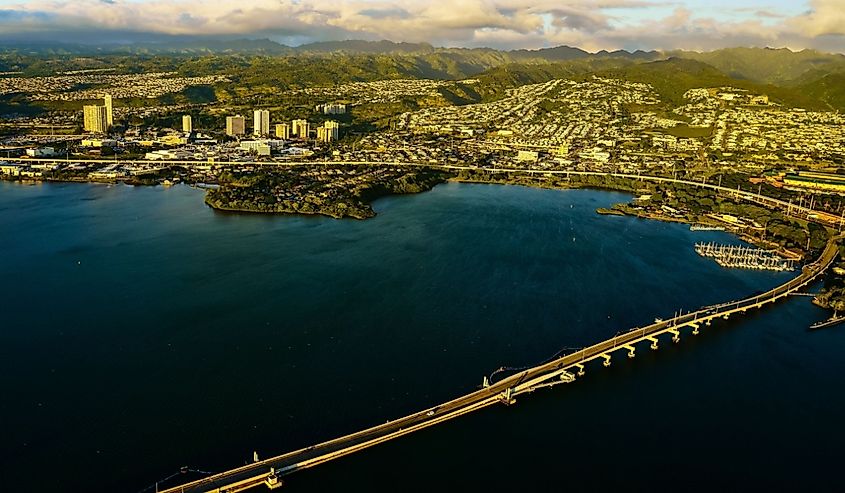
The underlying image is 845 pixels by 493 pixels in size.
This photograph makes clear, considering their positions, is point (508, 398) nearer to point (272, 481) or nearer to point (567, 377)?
point (567, 377)

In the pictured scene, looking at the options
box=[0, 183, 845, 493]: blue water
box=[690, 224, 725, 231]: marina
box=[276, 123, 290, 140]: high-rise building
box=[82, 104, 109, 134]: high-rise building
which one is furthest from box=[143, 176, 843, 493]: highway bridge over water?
box=[82, 104, 109, 134]: high-rise building

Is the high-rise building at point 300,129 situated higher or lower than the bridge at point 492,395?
higher

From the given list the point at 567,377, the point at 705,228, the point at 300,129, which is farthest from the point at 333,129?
the point at 567,377

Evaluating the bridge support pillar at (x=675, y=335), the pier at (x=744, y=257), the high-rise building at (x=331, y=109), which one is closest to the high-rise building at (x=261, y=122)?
the high-rise building at (x=331, y=109)

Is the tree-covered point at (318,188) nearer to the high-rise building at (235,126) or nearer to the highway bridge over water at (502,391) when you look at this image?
the highway bridge over water at (502,391)

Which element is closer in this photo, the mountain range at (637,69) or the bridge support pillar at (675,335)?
the bridge support pillar at (675,335)

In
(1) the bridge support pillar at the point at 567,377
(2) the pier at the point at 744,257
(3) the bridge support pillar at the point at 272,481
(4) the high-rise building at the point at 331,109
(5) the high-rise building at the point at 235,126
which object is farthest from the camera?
(4) the high-rise building at the point at 331,109

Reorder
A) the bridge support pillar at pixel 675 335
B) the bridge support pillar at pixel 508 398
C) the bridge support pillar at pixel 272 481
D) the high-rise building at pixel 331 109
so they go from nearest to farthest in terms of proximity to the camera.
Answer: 1. the bridge support pillar at pixel 272 481
2. the bridge support pillar at pixel 508 398
3. the bridge support pillar at pixel 675 335
4. the high-rise building at pixel 331 109
